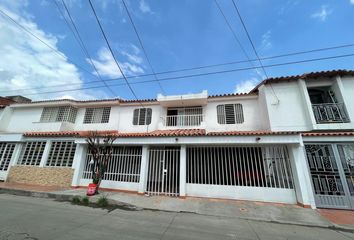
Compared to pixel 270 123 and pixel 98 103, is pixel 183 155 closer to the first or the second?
Answer: pixel 270 123

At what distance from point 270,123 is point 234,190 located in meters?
4.70

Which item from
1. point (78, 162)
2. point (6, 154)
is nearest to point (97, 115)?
point (78, 162)

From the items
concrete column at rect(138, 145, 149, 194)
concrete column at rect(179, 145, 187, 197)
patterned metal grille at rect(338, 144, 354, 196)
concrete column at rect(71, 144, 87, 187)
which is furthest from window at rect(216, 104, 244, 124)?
concrete column at rect(71, 144, 87, 187)

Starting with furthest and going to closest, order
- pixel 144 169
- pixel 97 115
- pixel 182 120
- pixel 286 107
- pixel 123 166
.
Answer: pixel 97 115 → pixel 182 120 → pixel 286 107 → pixel 123 166 → pixel 144 169

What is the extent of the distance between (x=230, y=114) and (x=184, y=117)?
343cm

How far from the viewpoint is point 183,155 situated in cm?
845

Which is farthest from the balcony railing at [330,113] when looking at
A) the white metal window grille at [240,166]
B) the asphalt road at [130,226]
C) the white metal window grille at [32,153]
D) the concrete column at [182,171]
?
the white metal window grille at [32,153]

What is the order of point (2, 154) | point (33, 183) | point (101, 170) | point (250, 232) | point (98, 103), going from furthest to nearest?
point (98, 103)
point (2, 154)
point (33, 183)
point (101, 170)
point (250, 232)

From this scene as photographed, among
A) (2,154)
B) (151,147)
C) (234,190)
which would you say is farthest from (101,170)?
(2,154)

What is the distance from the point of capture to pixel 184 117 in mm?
12602

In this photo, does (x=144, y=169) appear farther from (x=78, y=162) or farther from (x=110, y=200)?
(x=78, y=162)

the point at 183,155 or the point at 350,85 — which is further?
the point at 350,85

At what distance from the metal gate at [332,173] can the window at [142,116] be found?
10.2 meters

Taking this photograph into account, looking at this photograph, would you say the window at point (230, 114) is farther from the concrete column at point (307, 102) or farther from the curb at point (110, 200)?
the curb at point (110, 200)
